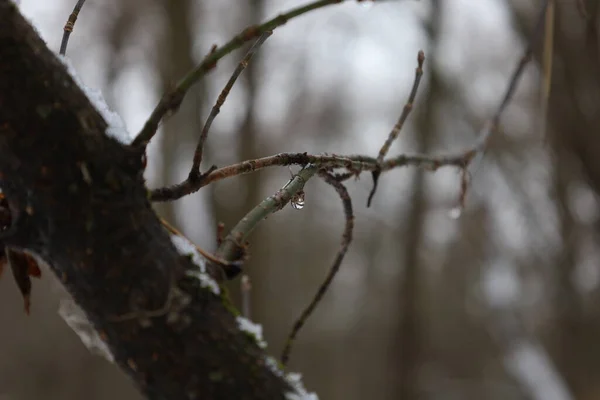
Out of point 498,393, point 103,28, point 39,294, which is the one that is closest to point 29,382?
point 39,294

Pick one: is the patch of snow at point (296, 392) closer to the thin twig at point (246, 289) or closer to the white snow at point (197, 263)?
the white snow at point (197, 263)

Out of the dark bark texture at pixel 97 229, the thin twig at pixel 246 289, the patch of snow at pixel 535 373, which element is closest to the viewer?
the dark bark texture at pixel 97 229

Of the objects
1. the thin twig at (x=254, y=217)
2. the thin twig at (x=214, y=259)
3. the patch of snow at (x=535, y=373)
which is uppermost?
the patch of snow at (x=535, y=373)

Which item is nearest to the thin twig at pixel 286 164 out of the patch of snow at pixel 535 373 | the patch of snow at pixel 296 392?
the patch of snow at pixel 296 392

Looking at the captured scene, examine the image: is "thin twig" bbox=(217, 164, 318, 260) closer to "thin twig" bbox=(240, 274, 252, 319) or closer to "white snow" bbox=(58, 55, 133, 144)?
"white snow" bbox=(58, 55, 133, 144)

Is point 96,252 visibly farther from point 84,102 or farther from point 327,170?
point 327,170

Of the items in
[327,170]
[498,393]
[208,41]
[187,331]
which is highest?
[208,41]

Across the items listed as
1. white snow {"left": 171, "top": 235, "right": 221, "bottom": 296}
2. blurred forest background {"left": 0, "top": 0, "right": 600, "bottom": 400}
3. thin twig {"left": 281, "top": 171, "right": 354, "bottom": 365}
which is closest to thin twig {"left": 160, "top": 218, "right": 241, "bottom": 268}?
white snow {"left": 171, "top": 235, "right": 221, "bottom": 296}
